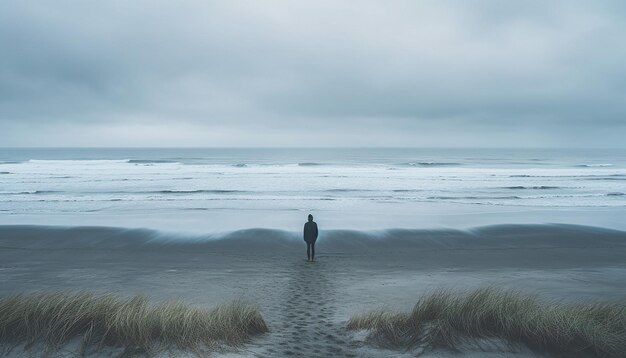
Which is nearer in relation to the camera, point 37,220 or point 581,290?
point 581,290

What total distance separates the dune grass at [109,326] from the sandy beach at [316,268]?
0.56 meters

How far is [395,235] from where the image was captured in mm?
18906

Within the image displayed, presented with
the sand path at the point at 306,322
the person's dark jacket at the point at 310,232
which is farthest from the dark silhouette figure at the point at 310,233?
the sand path at the point at 306,322

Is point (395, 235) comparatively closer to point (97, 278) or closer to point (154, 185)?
point (97, 278)

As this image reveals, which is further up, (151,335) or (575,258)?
(151,335)

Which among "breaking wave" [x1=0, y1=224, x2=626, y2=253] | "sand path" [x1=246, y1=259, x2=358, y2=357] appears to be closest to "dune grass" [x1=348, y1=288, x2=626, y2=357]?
"sand path" [x1=246, y1=259, x2=358, y2=357]

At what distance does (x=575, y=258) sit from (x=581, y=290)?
4.86m

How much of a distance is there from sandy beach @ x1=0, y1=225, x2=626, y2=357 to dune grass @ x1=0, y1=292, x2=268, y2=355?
1.84ft

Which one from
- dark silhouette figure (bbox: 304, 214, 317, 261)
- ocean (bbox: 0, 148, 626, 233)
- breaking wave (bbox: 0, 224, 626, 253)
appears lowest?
breaking wave (bbox: 0, 224, 626, 253)

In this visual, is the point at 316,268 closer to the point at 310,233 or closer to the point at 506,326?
the point at 310,233

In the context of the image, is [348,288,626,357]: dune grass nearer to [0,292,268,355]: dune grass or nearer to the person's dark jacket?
[0,292,268,355]: dune grass

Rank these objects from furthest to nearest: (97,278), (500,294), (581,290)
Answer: (97,278)
(581,290)
(500,294)

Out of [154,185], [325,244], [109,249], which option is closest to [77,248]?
[109,249]

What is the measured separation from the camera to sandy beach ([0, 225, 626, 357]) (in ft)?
28.9
